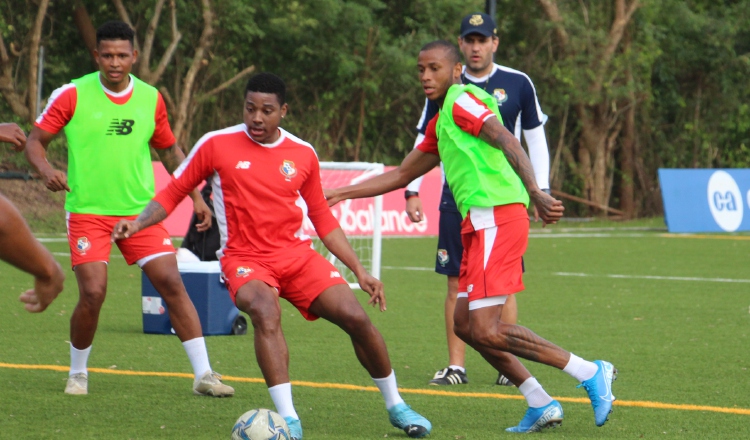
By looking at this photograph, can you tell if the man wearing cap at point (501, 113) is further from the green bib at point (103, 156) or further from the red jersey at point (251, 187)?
the green bib at point (103, 156)

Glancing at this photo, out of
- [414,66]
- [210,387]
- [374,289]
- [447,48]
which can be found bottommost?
[210,387]

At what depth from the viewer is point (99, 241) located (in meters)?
6.93

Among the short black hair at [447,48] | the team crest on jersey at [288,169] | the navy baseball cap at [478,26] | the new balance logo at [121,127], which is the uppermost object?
the navy baseball cap at [478,26]

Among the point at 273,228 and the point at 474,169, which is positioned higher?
the point at 474,169

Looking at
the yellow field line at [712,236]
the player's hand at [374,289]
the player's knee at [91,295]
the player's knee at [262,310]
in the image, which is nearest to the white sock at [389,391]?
the player's hand at [374,289]

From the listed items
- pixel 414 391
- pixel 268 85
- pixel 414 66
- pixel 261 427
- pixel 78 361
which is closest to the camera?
pixel 261 427

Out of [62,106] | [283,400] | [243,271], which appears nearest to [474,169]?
[243,271]

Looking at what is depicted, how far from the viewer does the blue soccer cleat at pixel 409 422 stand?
5.66 meters

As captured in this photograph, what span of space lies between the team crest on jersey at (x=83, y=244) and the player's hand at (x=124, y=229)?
1177 millimetres

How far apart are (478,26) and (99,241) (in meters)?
2.81

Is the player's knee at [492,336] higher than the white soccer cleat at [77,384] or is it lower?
higher

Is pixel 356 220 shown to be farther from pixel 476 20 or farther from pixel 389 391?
pixel 389 391

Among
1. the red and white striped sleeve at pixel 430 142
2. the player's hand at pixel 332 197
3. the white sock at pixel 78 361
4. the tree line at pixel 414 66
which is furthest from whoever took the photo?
the tree line at pixel 414 66

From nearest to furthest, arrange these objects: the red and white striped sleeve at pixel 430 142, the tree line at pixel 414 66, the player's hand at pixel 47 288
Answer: the player's hand at pixel 47 288
the red and white striped sleeve at pixel 430 142
the tree line at pixel 414 66
